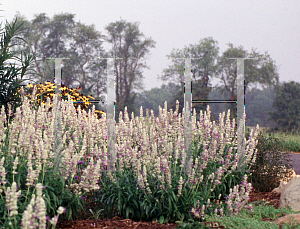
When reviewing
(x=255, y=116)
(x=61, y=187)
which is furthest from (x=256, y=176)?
(x=255, y=116)

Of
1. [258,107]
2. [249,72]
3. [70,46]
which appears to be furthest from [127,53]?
[258,107]

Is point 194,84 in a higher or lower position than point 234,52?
lower

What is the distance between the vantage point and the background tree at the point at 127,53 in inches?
1003

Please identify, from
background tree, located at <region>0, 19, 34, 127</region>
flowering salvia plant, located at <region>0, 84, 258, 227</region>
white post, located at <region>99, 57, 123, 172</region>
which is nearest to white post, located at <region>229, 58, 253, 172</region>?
flowering salvia plant, located at <region>0, 84, 258, 227</region>

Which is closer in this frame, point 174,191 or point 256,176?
point 174,191

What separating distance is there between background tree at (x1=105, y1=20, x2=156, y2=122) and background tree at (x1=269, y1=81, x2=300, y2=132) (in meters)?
12.9

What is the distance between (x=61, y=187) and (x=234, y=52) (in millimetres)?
28697

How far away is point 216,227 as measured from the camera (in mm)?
3393

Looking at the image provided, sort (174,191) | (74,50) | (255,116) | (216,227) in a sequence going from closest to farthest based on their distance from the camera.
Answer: (216,227) → (174,191) → (74,50) → (255,116)

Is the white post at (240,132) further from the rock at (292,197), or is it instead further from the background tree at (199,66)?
the background tree at (199,66)

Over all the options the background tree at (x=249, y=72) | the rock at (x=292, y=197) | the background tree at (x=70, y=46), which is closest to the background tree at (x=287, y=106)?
the background tree at (x=249, y=72)

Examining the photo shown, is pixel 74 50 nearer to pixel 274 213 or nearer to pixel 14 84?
pixel 14 84

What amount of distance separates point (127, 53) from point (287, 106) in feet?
51.6

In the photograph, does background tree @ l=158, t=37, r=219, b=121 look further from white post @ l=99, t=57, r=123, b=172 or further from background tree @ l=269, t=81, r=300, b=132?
white post @ l=99, t=57, r=123, b=172
